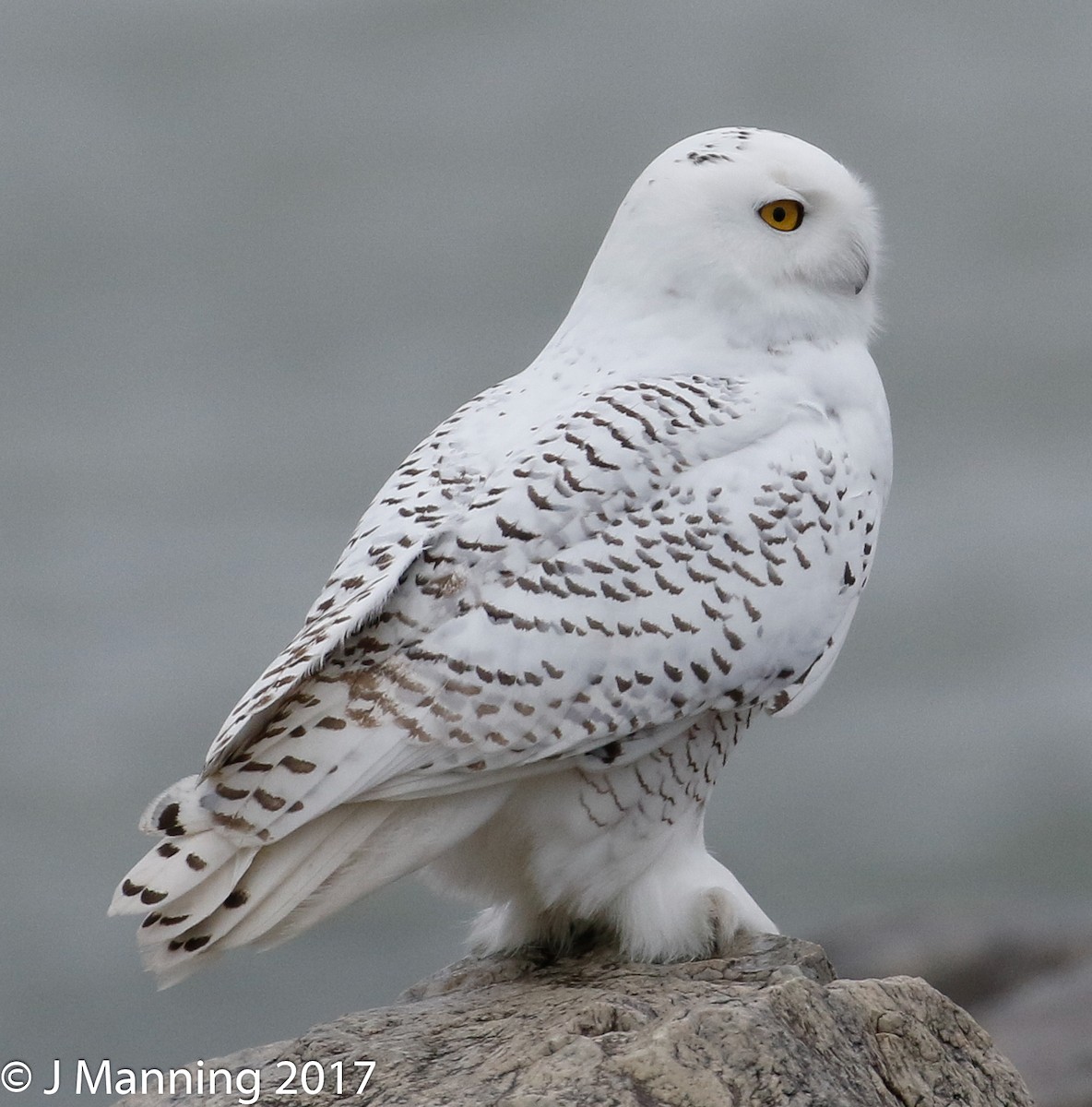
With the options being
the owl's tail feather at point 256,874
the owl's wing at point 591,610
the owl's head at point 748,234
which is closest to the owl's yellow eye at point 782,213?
the owl's head at point 748,234

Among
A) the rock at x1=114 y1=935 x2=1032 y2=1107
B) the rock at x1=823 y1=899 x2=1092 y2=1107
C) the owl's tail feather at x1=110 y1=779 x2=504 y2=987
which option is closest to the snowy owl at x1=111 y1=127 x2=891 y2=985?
the owl's tail feather at x1=110 y1=779 x2=504 y2=987

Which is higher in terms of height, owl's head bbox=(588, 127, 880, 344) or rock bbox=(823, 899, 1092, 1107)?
owl's head bbox=(588, 127, 880, 344)

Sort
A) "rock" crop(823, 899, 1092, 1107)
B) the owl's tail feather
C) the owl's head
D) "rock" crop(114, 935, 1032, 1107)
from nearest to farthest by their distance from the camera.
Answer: "rock" crop(114, 935, 1032, 1107) → the owl's tail feather → the owl's head → "rock" crop(823, 899, 1092, 1107)

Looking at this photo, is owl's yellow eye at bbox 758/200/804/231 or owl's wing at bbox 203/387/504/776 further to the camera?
owl's yellow eye at bbox 758/200/804/231

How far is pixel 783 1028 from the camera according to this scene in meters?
2.61

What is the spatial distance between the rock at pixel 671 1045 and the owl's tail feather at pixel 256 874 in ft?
0.62

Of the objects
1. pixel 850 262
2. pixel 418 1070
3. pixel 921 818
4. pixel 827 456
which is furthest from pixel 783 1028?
pixel 921 818

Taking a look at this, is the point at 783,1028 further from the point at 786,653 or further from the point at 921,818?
the point at 921,818

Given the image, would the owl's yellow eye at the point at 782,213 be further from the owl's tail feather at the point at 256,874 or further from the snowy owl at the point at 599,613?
the owl's tail feather at the point at 256,874

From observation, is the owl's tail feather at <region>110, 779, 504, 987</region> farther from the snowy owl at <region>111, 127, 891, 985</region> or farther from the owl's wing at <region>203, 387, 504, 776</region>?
the owl's wing at <region>203, 387, 504, 776</region>

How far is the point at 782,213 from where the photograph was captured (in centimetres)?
332

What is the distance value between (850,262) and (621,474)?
68 centimetres

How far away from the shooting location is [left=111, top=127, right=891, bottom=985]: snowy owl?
9.14ft

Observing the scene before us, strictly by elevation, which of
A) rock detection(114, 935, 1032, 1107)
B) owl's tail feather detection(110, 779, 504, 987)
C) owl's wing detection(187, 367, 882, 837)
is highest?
owl's wing detection(187, 367, 882, 837)
